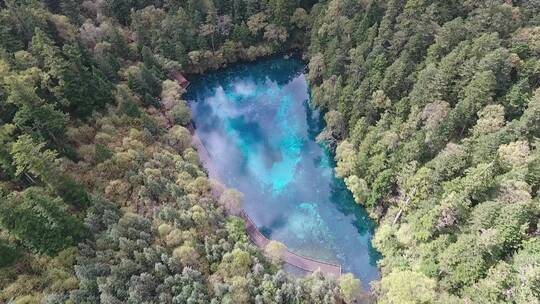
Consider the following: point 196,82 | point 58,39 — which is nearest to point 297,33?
point 196,82

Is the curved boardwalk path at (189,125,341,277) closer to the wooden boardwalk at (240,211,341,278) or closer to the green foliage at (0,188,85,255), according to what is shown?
the wooden boardwalk at (240,211,341,278)

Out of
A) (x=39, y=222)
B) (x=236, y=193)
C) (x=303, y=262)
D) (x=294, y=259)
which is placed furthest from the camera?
(x=236, y=193)

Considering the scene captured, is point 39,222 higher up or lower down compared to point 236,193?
lower down

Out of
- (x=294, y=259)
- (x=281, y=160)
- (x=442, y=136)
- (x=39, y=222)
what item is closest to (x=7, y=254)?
(x=39, y=222)

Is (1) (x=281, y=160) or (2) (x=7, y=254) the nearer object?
(2) (x=7, y=254)

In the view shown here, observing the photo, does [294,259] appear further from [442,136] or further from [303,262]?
[442,136]

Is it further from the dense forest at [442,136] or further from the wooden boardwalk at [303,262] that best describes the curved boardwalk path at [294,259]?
the dense forest at [442,136]

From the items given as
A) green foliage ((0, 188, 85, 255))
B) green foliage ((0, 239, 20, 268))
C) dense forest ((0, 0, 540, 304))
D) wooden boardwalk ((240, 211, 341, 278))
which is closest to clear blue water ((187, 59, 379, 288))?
wooden boardwalk ((240, 211, 341, 278))

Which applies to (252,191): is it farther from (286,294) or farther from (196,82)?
(196,82)
